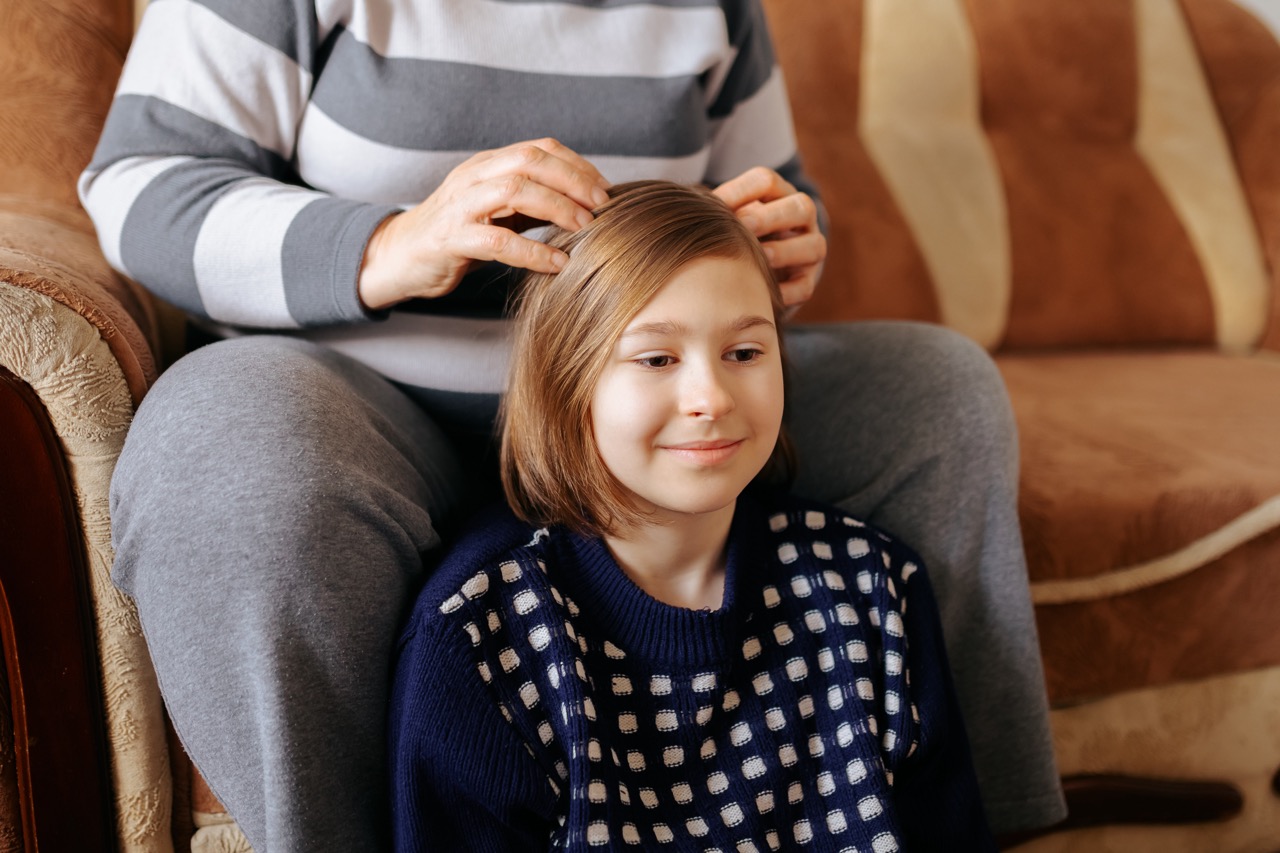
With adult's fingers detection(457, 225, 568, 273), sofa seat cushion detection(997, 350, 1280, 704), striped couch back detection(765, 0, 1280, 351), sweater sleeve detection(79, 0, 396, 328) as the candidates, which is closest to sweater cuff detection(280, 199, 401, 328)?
sweater sleeve detection(79, 0, 396, 328)

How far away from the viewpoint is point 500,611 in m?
0.69

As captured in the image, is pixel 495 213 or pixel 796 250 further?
pixel 796 250

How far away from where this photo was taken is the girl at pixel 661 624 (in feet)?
2.17

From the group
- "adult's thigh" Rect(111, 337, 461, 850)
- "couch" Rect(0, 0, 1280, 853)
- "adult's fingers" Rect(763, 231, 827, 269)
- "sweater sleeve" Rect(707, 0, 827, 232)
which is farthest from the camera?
"sweater sleeve" Rect(707, 0, 827, 232)

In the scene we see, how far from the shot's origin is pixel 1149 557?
1019 mm

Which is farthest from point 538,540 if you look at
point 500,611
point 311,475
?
point 311,475

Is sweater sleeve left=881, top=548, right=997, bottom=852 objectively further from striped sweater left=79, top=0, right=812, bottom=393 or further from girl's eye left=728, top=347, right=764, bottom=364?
striped sweater left=79, top=0, right=812, bottom=393

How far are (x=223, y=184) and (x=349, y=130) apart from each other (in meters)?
0.11

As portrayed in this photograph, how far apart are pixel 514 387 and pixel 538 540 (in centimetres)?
11

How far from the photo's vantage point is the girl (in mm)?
661

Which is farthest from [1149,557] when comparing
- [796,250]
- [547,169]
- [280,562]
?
[280,562]

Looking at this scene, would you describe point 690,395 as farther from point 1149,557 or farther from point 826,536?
point 1149,557

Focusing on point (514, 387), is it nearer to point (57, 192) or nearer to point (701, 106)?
point (701, 106)

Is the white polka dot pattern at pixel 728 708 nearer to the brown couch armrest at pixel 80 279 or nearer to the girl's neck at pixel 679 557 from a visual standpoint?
the girl's neck at pixel 679 557
